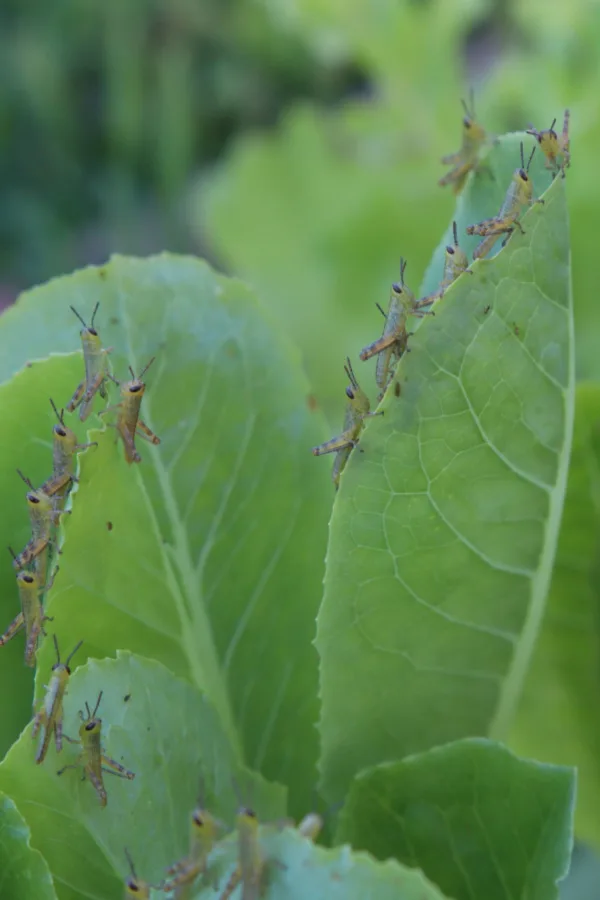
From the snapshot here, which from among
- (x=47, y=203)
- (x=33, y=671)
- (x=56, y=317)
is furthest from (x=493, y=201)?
(x=47, y=203)

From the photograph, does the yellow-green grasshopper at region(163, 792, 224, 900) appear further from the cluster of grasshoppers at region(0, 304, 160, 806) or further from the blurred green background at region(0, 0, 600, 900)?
the blurred green background at region(0, 0, 600, 900)

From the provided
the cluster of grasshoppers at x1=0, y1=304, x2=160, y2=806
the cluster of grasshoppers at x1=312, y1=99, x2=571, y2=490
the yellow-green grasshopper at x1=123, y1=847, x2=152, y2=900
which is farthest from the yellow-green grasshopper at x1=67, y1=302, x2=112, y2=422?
the yellow-green grasshopper at x1=123, y1=847, x2=152, y2=900

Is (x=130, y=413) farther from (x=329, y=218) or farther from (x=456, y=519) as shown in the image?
(x=329, y=218)

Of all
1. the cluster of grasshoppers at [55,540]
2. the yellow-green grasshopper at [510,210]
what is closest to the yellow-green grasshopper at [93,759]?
the cluster of grasshoppers at [55,540]

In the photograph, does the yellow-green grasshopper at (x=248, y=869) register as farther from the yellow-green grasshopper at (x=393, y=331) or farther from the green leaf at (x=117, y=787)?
the yellow-green grasshopper at (x=393, y=331)

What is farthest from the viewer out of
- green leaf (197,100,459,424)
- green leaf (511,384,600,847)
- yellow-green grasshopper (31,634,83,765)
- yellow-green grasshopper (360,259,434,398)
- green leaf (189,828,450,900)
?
green leaf (197,100,459,424)

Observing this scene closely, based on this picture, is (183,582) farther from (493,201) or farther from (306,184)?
(306,184)

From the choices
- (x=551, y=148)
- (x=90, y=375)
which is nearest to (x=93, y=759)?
(x=90, y=375)
